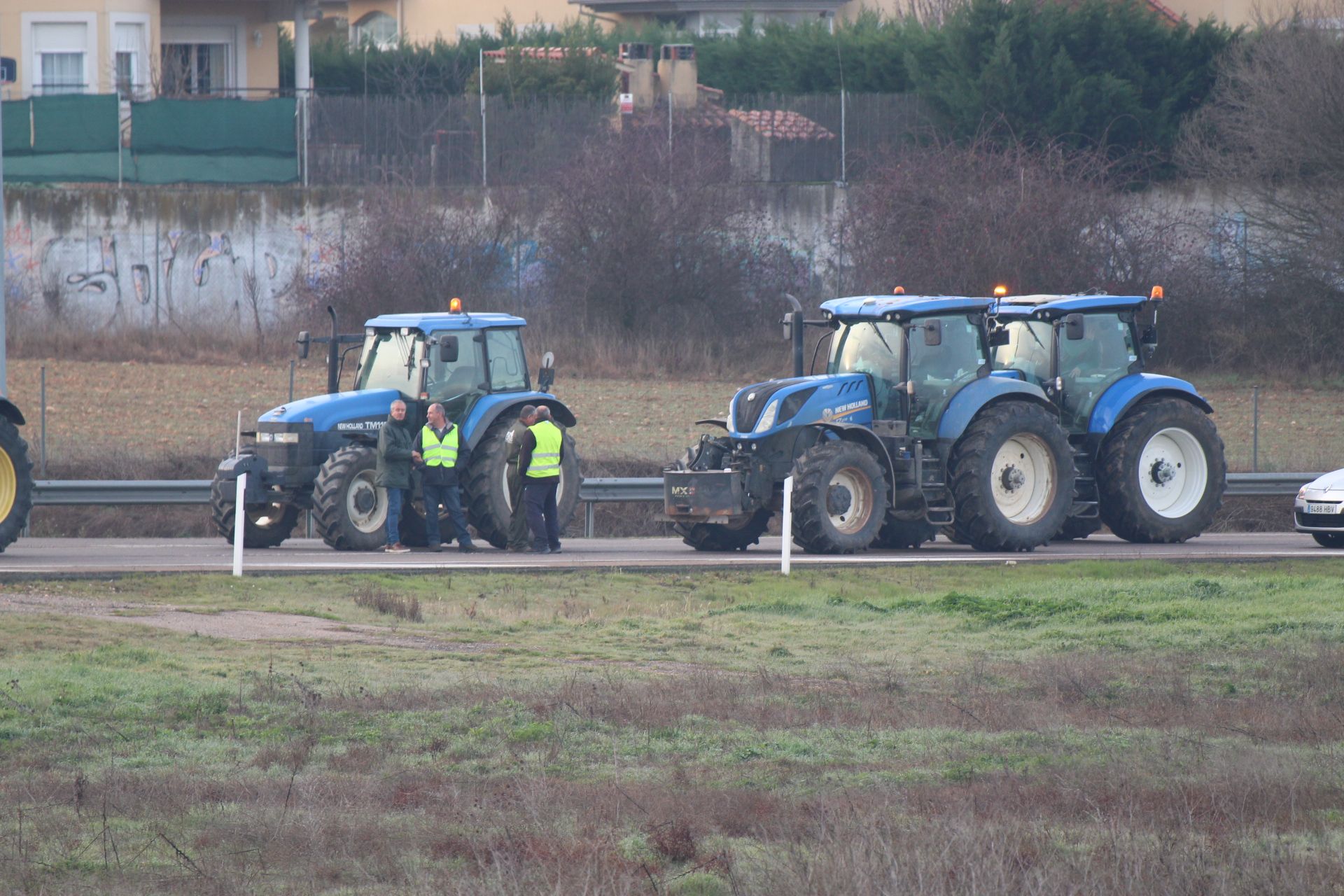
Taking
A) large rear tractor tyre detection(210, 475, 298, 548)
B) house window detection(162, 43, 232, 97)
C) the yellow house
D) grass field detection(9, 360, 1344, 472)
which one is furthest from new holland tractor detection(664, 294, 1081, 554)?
house window detection(162, 43, 232, 97)

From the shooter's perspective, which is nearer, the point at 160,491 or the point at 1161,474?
the point at 1161,474

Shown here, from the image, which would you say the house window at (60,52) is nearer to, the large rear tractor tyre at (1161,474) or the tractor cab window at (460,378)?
the tractor cab window at (460,378)

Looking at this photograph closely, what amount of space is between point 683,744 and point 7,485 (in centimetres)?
1023

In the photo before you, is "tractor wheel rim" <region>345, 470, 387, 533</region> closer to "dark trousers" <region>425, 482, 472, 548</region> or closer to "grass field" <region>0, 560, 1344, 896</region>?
"dark trousers" <region>425, 482, 472, 548</region>

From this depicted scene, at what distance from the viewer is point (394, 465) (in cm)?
1881

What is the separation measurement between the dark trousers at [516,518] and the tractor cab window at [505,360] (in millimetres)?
1097

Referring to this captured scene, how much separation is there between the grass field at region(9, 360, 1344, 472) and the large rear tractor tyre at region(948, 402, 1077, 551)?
6.72 m

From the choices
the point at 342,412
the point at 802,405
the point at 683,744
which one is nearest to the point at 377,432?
the point at 342,412

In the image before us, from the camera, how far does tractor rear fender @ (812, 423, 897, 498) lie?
18828 mm

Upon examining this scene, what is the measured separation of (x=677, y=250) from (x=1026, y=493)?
19691 millimetres

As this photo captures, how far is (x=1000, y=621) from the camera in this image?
14.4m

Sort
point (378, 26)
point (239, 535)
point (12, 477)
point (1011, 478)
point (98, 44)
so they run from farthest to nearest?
1. point (378, 26)
2. point (98, 44)
3. point (1011, 478)
4. point (12, 477)
5. point (239, 535)

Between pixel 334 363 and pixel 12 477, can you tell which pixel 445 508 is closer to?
pixel 334 363

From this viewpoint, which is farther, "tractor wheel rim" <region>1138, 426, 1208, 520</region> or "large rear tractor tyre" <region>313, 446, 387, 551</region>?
"tractor wheel rim" <region>1138, 426, 1208, 520</region>
